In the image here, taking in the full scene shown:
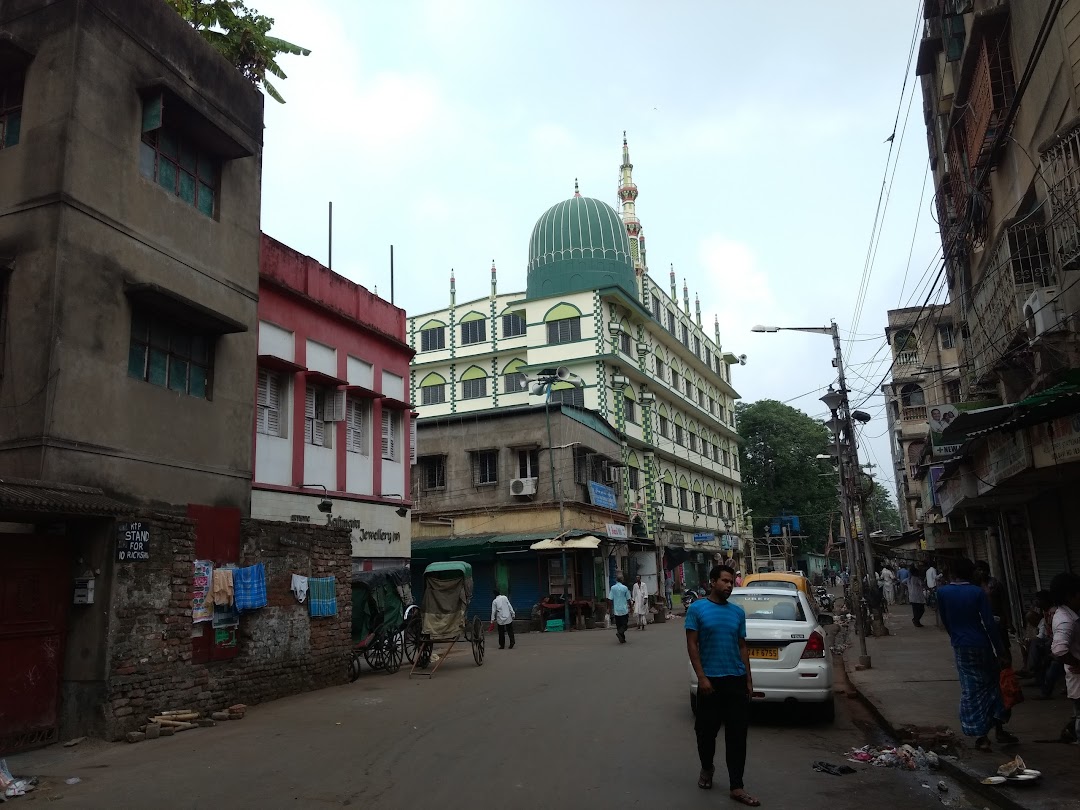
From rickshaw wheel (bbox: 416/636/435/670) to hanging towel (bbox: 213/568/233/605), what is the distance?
5285 mm

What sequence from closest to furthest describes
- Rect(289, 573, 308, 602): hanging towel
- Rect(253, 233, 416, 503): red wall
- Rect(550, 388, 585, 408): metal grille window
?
Rect(289, 573, 308, 602): hanging towel < Rect(253, 233, 416, 503): red wall < Rect(550, 388, 585, 408): metal grille window

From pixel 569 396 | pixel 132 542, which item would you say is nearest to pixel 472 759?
pixel 132 542

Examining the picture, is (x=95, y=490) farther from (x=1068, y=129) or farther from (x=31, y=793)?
(x=1068, y=129)

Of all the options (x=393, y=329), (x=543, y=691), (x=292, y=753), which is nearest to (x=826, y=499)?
(x=393, y=329)

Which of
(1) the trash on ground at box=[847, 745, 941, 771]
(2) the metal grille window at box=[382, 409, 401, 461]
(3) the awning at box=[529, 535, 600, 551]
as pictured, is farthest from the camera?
(3) the awning at box=[529, 535, 600, 551]

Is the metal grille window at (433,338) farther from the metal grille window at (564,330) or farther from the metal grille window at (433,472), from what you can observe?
the metal grille window at (433,472)

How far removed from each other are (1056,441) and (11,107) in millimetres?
13838

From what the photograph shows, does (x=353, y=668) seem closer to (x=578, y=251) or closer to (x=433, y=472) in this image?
(x=433, y=472)

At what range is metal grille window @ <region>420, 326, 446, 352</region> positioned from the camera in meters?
50.2

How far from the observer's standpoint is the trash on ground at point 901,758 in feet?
25.0

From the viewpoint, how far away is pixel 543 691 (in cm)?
1328

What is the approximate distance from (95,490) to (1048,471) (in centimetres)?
1213

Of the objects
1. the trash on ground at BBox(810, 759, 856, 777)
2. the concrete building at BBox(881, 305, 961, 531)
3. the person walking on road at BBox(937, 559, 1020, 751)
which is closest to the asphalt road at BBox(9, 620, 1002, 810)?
the trash on ground at BBox(810, 759, 856, 777)

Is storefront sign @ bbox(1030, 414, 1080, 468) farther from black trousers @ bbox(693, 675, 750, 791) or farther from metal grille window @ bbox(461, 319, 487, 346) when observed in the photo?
metal grille window @ bbox(461, 319, 487, 346)
